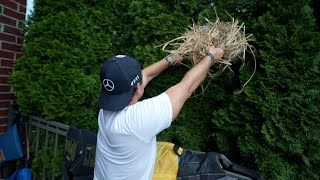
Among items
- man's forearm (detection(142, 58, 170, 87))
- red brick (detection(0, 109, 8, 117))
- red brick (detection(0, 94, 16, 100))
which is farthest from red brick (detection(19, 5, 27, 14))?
man's forearm (detection(142, 58, 170, 87))

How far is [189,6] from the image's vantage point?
8.61 feet

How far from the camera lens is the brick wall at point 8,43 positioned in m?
3.00

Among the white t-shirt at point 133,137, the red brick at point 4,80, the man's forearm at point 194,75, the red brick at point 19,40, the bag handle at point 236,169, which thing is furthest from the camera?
the red brick at point 19,40

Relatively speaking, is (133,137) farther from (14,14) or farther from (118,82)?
(14,14)

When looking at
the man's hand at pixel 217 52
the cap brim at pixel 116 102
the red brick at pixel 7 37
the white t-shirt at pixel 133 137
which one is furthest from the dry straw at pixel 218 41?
the red brick at pixel 7 37

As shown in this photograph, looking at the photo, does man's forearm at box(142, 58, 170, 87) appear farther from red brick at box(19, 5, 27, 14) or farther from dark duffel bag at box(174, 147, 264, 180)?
red brick at box(19, 5, 27, 14)

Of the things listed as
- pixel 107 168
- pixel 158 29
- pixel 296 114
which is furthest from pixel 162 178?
pixel 158 29

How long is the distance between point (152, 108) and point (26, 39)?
7.38 ft

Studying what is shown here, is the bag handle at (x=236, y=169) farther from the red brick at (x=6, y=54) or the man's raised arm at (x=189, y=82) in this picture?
the red brick at (x=6, y=54)

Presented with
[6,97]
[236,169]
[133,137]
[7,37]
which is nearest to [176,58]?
[133,137]

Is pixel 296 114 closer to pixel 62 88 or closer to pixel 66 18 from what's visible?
pixel 62 88

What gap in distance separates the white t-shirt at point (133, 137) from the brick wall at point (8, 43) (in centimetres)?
185

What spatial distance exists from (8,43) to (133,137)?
2298mm

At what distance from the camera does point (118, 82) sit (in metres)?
1.75
